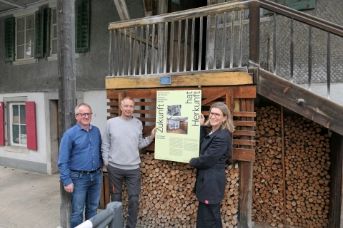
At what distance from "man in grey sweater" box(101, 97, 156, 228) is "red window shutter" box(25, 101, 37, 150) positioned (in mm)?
4647

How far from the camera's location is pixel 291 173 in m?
3.93

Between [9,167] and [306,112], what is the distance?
326 inches

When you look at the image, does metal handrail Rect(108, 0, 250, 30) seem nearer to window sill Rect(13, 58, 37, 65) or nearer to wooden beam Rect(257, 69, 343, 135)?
wooden beam Rect(257, 69, 343, 135)

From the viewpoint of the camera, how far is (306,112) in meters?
2.92

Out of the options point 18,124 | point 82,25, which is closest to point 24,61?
point 18,124

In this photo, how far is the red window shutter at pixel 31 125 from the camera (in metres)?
7.04

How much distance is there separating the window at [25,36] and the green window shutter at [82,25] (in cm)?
201

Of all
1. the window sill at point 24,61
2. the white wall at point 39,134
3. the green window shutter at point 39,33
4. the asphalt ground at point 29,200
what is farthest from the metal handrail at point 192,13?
the window sill at point 24,61

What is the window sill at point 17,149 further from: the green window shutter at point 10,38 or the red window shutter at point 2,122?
the green window shutter at point 10,38

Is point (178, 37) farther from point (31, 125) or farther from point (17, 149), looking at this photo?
point (17, 149)

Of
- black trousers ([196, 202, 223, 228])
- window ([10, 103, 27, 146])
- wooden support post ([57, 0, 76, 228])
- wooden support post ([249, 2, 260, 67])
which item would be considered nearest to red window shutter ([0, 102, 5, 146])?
window ([10, 103, 27, 146])

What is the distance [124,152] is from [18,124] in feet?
19.8

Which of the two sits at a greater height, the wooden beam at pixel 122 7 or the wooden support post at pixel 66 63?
the wooden beam at pixel 122 7

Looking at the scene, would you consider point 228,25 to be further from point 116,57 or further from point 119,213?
point 119,213
